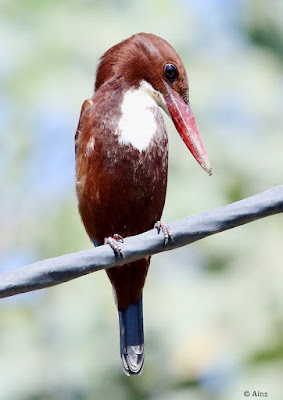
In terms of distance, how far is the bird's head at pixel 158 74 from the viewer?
3.35 metres

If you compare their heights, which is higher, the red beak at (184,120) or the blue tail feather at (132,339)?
the red beak at (184,120)

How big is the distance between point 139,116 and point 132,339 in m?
0.91

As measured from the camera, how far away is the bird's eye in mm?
3385

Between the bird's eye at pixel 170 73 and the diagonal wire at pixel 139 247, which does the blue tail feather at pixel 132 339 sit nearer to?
the bird's eye at pixel 170 73

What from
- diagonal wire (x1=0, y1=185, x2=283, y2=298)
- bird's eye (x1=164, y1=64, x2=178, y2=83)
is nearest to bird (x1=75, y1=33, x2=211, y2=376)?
bird's eye (x1=164, y1=64, x2=178, y2=83)

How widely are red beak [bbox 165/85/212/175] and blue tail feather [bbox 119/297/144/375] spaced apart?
0.75 metres

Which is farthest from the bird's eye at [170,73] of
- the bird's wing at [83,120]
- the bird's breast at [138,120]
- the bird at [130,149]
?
the bird's wing at [83,120]

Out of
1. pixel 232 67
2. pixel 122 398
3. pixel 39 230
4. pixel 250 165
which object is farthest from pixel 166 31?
pixel 122 398

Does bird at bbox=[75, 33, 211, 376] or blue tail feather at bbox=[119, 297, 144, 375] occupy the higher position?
bird at bbox=[75, 33, 211, 376]

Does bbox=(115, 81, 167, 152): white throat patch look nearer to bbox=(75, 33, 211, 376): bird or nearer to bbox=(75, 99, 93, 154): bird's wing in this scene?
bbox=(75, 33, 211, 376): bird

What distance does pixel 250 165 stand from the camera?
4.14m

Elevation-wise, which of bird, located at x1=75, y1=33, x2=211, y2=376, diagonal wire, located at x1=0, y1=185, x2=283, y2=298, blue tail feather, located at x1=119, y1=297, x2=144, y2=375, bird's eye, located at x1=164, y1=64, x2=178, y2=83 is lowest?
diagonal wire, located at x1=0, y1=185, x2=283, y2=298

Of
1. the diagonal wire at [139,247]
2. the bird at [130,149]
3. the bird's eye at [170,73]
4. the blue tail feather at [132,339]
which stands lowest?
the diagonal wire at [139,247]

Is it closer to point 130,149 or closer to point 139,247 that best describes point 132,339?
point 130,149
